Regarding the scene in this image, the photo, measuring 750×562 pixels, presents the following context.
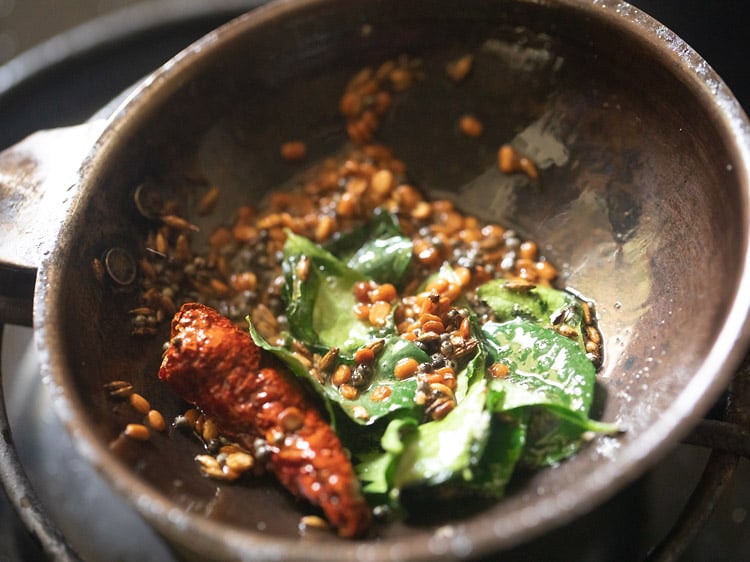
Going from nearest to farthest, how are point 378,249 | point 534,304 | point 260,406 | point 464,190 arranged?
point 260,406
point 534,304
point 378,249
point 464,190

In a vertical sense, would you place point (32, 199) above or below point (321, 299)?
above

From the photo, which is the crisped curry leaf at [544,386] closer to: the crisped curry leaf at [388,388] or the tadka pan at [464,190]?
the tadka pan at [464,190]

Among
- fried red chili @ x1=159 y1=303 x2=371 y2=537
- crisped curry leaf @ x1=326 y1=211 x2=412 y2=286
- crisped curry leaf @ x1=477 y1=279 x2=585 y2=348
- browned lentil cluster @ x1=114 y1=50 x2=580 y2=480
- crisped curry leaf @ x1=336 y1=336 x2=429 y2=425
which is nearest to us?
fried red chili @ x1=159 y1=303 x2=371 y2=537

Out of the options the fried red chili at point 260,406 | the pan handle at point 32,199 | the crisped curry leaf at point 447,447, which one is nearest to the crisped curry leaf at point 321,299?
the fried red chili at point 260,406

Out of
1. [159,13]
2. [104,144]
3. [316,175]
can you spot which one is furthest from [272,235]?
[159,13]

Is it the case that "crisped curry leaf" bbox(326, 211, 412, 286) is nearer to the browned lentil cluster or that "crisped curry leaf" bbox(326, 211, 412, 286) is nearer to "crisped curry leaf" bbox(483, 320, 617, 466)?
the browned lentil cluster

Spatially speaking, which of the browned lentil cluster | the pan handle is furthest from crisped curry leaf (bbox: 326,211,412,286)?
the pan handle

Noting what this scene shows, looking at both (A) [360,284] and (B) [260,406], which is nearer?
(B) [260,406]

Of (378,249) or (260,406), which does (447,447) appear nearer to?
(260,406)

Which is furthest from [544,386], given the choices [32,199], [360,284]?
[32,199]
